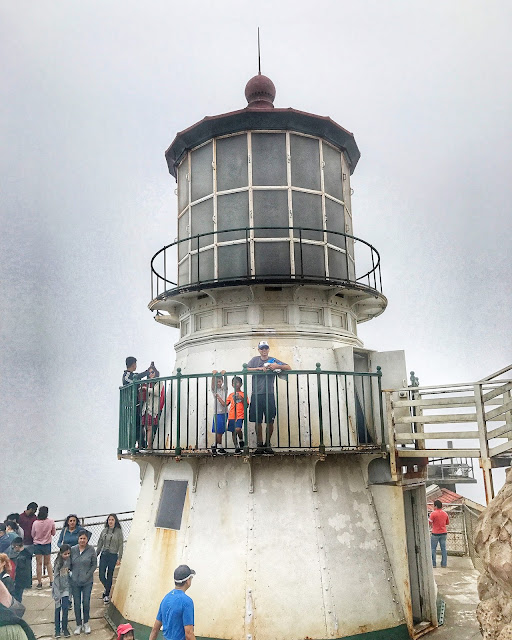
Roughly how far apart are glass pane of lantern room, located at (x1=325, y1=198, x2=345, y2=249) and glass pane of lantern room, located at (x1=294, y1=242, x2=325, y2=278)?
0.44 m

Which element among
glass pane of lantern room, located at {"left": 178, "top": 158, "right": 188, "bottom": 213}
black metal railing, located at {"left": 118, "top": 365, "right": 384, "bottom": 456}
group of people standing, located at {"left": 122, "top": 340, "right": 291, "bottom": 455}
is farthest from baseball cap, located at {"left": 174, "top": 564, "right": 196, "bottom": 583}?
glass pane of lantern room, located at {"left": 178, "top": 158, "right": 188, "bottom": 213}

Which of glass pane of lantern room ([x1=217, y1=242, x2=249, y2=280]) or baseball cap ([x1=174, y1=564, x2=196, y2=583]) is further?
glass pane of lantern room ([x1=217, y1=242, x2=249, y2=280])

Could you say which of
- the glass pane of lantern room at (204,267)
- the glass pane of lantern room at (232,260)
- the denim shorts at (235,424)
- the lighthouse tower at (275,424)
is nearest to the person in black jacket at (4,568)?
the lighthouse tower at (275,424)

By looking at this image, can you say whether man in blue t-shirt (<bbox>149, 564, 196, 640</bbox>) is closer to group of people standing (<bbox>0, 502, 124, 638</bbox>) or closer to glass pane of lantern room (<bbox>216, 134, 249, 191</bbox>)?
group of people standing (<bbox>0, 502, 124, 638</bbox>)

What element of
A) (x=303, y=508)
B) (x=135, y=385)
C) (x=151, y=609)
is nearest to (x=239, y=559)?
(x=303, y=508)

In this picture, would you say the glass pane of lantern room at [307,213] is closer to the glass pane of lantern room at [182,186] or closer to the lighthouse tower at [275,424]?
the lighthouse tower at [275,424]

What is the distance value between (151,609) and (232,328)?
209 inches

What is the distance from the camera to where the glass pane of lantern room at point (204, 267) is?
10.7 meters

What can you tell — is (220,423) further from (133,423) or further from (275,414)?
(133,423)

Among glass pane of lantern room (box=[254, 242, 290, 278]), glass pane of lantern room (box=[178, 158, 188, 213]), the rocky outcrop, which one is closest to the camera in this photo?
the rocky outcrop

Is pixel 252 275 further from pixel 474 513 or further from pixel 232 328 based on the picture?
pixel 474 513

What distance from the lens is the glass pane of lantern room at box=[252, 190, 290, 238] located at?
412 inches

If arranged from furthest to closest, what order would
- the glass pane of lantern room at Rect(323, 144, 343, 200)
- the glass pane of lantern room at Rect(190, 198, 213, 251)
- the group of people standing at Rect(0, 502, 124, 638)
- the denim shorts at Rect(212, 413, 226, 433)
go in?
the glass pane of lantern room at Rect(323, 144, 343, 200) → the glass pane of lantern room at Rect(190, 198, 213, 251) → the group of people standing at Rect(0, 502, 124, 638) → the denim shorts at Rect(212, 413, 226, 433)

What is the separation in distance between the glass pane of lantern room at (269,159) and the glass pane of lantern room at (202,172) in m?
1.00
